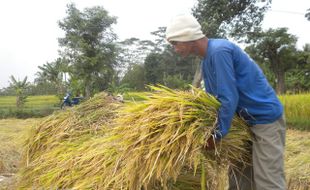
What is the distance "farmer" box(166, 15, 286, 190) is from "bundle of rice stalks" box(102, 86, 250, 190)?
7cm

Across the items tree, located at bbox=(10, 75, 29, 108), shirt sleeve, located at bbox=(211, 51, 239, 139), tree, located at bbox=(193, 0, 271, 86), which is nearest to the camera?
shirt sleeve, located at bbox=(211, 51, 239, 139)

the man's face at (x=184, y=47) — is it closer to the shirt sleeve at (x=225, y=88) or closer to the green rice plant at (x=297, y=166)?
the shirt sleeve at (x=225, y=88)

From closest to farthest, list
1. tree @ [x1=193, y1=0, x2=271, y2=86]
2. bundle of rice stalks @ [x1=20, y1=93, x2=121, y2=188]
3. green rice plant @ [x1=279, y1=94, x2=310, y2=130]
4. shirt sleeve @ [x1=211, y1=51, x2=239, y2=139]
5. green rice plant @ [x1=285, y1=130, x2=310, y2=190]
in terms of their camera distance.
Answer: shirt sleeve @ [x1=211, y1=51, x2=239, y2=139]
bundle of rice stalks @ [x1=20, y1=93, x2=121, y2=188]
green rice plant @ [x1=285, y1=130, x2=310, y2=190]
green rice plant @ [x1=279, y1=94, x2=310, y2=130]
tree @ [x1=193, y1=0, x2=271, y2=86]

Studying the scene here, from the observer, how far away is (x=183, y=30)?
88.5 inches

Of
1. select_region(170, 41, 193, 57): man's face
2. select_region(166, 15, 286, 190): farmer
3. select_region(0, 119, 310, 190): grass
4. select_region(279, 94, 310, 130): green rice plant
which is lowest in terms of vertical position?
select_region(0, 119, 310, 190): grass

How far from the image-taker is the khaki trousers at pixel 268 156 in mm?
2387

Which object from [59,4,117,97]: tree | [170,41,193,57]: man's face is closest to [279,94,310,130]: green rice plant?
[170,41,193,57]: man's face

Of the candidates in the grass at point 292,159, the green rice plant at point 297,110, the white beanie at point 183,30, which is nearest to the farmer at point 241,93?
the white beanie at point 183,30

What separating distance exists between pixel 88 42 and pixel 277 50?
Result: 9.42 meters

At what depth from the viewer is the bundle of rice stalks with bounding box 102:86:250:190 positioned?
2188mm

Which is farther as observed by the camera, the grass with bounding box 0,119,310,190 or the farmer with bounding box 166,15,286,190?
the grass with bounding box 0,119,310,190

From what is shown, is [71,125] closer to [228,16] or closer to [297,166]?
[297,166]

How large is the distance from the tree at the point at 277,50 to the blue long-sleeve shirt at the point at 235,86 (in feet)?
61.5

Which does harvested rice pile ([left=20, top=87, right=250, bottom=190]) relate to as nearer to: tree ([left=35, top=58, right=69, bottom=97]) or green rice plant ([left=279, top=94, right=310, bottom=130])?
green rice plant ([left=279, top=94, right=310, bottom=130])
